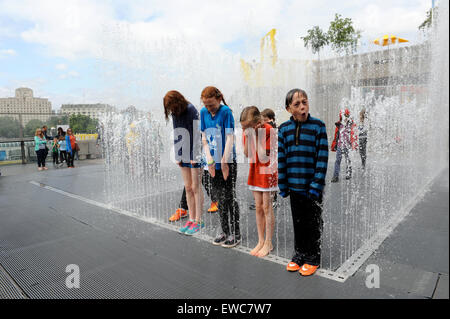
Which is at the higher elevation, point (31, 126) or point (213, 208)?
point (31, 126)

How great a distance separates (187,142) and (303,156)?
1647 millimetres

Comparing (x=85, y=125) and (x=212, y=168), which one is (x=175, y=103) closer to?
(x=212, y=168)

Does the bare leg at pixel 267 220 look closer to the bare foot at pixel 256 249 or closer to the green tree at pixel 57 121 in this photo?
the bare foot at pixel 256 249

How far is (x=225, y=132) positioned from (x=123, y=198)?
11.2 ft

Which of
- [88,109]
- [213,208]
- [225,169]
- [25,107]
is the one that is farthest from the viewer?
[25,107]

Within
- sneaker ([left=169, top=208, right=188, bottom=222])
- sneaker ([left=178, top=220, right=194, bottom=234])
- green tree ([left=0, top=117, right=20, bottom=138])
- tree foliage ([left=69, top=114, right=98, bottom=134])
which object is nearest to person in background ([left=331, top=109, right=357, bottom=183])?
sneaker ([left=169, top=208, right=188, bottom=222])

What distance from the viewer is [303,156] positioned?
2.88m

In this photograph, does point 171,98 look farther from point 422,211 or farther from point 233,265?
point 422,211

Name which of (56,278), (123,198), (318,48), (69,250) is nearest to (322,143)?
(56,278)

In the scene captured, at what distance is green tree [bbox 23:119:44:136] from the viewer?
1413cm

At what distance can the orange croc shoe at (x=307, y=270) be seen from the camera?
2.90 meters

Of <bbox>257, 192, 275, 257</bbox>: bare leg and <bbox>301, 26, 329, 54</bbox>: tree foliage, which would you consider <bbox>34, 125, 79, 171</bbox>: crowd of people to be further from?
<bbox>301, 26, 329, 54</bbox>: tree foliage

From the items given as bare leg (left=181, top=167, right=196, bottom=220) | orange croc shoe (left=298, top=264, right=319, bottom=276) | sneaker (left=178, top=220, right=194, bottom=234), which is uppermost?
bare leg (left=181, top=167, right=196, bottom=220)
